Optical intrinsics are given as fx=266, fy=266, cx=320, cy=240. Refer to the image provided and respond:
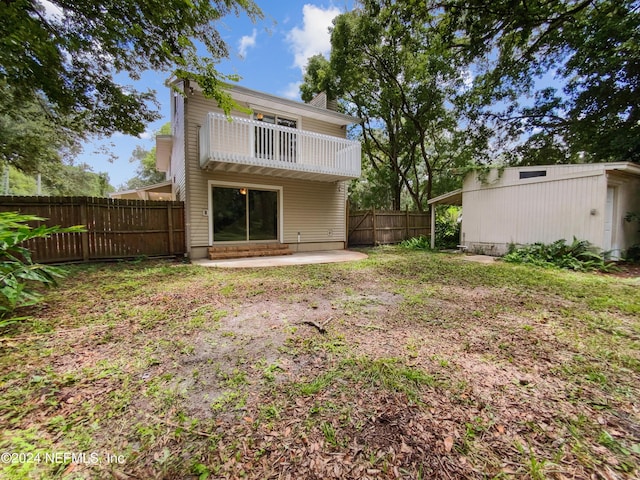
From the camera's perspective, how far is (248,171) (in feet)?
27.8

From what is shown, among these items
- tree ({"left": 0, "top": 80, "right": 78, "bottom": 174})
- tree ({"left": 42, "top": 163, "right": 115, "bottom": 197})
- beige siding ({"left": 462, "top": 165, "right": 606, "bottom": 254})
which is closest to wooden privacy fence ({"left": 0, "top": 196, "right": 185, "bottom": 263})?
tree ({"left": 0, "top": 80, "right": 78, "bottom": 174})

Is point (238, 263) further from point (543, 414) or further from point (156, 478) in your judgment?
point (543, 414)

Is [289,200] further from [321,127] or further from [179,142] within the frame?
[179,142]

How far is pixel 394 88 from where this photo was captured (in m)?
14.1

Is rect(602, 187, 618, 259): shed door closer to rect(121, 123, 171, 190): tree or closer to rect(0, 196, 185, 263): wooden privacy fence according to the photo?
rect(0, 196, 185, 263): wooden privacy fence

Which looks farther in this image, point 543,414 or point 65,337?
point 65,337

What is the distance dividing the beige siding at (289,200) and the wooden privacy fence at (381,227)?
76.9 inches

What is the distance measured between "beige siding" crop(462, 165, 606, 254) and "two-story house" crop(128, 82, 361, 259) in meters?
4.74

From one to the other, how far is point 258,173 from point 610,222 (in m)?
10.4

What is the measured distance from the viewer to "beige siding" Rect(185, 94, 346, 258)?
7896mm

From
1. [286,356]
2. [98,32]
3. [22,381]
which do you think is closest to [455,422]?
[286,356]

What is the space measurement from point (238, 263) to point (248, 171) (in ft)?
10.0

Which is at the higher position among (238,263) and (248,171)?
(248,171)

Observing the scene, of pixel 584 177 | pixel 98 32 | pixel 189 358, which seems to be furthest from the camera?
pixel 584 177
